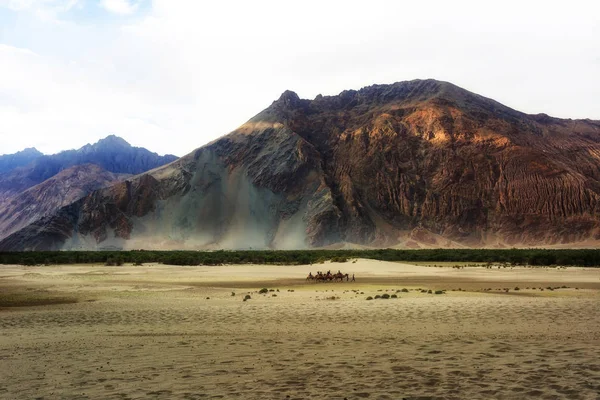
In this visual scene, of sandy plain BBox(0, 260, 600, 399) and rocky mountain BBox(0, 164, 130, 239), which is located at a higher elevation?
rocky mountain BBox(0, 164, 130, 239)

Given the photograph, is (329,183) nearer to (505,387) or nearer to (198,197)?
(198,197)

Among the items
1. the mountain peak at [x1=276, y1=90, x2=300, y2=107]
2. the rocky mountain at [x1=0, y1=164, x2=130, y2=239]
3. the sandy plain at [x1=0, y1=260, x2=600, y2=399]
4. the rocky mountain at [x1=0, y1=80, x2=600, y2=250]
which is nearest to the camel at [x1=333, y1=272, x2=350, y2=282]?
the sandy plain at [x1=0, y1=260, x2=600, y2=399]

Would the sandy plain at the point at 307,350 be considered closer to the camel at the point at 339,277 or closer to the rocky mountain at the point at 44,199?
the camel at the point at 339,277

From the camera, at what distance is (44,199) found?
183625mm

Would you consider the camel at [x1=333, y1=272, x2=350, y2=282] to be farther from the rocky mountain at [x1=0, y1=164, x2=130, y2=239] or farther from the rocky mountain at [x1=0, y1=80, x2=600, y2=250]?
the rocky mountain at [x1=0, y1=164, x2=130, y2=239]

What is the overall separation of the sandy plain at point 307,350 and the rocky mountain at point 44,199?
172495 millimetres

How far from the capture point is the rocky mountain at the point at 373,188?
123750 mm

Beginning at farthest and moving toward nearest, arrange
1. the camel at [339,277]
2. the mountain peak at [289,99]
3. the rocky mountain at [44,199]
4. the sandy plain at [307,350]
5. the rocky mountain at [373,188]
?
the rocky mountain at [44,199], the mountain peak at [289,99], the rocky mountain at [373,188], the camel at [339,277], the sandy plain at [307,350]

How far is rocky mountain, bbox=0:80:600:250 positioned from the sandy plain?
105558mm

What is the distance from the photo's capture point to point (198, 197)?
5640 inches

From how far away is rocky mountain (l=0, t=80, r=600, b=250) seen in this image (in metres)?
124

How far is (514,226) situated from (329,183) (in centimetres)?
4763

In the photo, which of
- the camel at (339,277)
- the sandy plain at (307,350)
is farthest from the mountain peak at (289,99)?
the sandy plain at (307,350)

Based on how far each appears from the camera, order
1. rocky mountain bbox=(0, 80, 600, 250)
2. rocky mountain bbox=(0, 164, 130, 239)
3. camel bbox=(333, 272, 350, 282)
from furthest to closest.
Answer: rocky mountain bbox=(0, 164, 130, 239) < rocky mountain bbox=(0, 80, 600, 250) < camel bbox=(333, 272, 350, 282)
